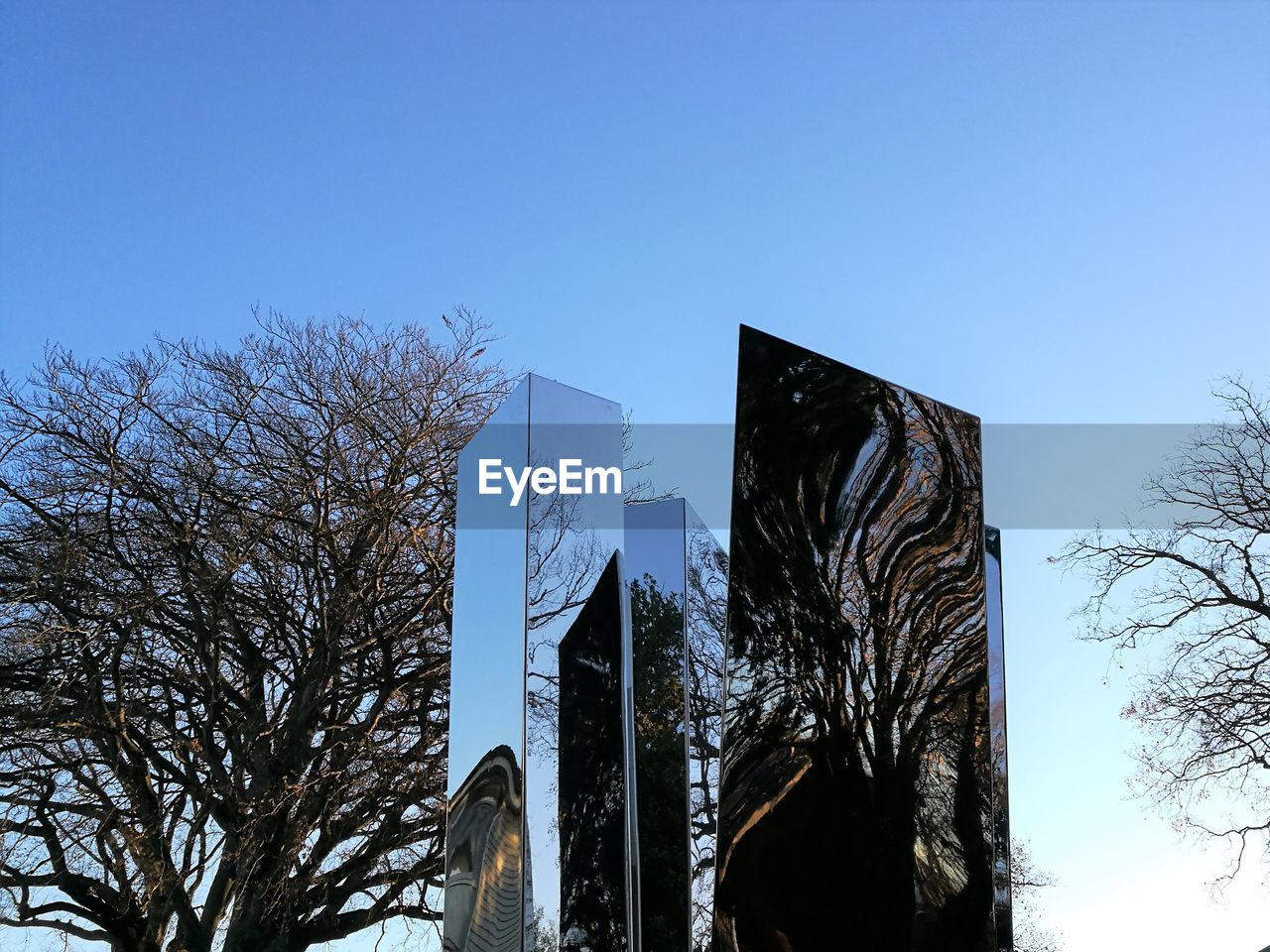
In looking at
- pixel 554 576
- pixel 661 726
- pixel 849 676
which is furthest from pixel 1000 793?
pixel 554 576

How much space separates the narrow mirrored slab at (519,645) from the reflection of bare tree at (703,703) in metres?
1.07

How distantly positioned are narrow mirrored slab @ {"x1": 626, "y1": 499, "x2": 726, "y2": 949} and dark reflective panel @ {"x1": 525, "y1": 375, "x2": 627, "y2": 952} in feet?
2.48

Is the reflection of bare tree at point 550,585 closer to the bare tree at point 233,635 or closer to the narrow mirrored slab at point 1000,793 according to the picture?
the narrow mirrored slab at point 1000,793

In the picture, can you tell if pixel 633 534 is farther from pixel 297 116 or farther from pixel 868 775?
pixel 297 116

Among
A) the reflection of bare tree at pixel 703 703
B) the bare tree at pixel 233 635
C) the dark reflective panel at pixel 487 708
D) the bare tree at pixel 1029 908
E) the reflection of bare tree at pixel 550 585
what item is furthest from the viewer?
the bare tree at pixel 1029 908

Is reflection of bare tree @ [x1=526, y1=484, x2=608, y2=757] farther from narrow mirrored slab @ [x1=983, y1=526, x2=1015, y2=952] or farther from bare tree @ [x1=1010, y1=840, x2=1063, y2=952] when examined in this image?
bare tree @ [x1=1010, y1=840, x2=1063, y2=952]

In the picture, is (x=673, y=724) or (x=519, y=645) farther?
(x=673, y=724)

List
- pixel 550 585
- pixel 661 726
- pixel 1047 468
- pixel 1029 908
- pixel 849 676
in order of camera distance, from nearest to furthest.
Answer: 1. pixel 550 585
2. pixel 849 676
3. pixel 661 726
4. pixel 1047 468
5. pixel 1029 908

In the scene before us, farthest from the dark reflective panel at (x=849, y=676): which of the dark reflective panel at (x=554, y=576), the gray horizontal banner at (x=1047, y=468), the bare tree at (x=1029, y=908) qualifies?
the bare tree at (x=1029, y=908)

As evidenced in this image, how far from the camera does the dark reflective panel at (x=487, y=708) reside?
4.62 metres

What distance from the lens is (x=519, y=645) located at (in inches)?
190

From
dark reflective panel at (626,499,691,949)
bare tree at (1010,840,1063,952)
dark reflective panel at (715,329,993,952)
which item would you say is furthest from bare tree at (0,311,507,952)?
bare tree at (1010,840,1063,952)

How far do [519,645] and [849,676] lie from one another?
1.54 meters

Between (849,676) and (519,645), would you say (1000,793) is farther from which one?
(519,645)
